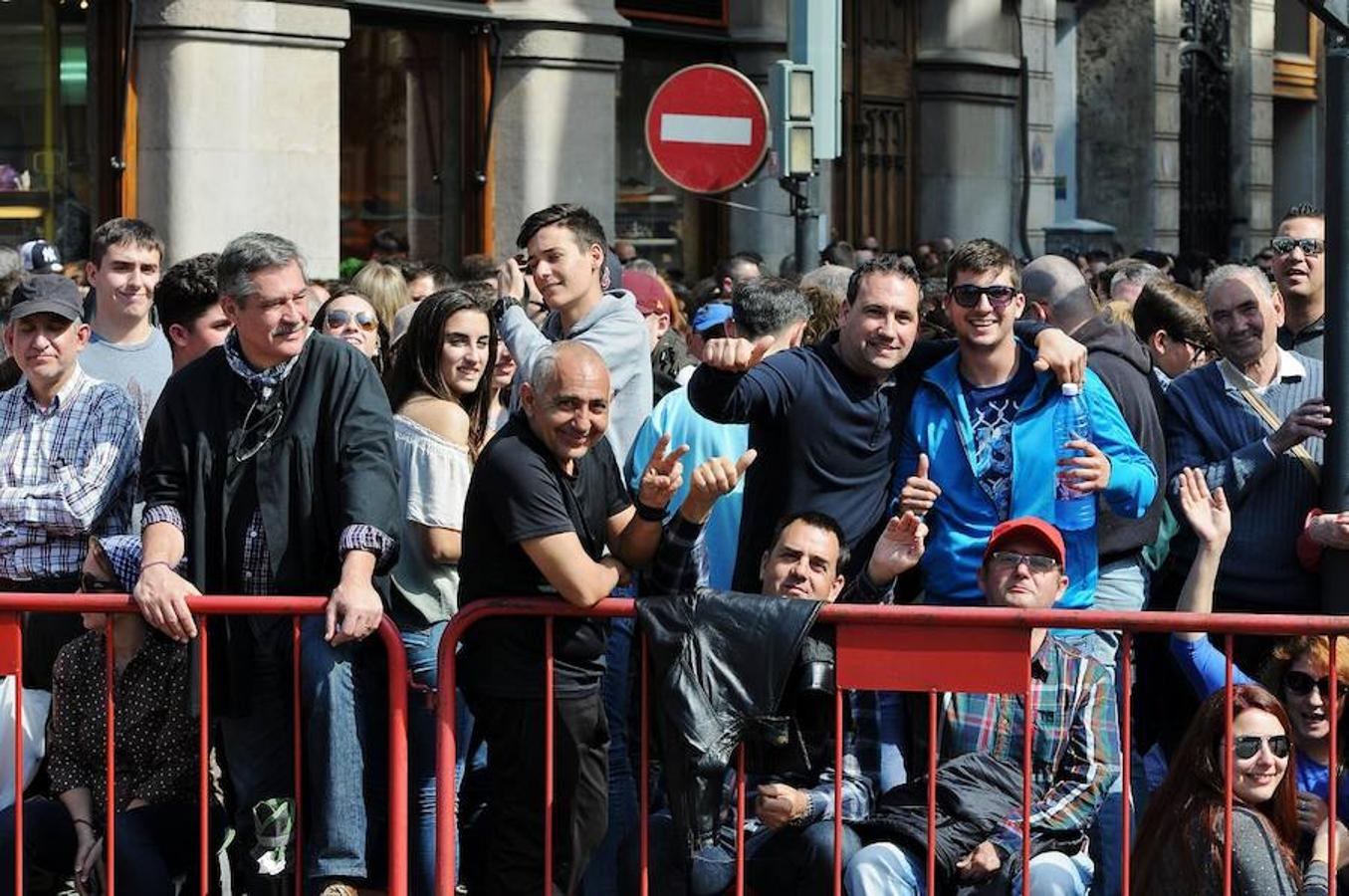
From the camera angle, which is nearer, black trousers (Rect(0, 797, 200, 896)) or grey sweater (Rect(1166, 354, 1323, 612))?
black trousers (Rect(0, 797, 200, 896))

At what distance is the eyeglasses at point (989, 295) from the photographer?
665 centimetres

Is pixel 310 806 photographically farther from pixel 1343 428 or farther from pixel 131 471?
pixel 1343 428

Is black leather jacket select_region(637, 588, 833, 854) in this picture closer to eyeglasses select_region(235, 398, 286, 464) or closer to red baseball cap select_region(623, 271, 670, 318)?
eyeglasses select_region(235, 398, 286, 464)

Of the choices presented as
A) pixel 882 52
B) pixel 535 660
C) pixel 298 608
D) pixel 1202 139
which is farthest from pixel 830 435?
pixel 1202 139

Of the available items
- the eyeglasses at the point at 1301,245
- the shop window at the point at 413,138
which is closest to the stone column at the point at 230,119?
the shop window at the point at 413,138

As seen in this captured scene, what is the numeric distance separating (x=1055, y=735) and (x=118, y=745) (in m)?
2.47

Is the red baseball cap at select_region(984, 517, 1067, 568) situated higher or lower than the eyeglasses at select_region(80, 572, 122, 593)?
higher

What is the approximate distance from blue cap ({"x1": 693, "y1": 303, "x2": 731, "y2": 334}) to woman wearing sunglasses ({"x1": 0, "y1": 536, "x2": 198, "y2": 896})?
3.28 meters

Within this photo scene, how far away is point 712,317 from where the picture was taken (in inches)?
370

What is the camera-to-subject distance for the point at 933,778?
5.98 metres

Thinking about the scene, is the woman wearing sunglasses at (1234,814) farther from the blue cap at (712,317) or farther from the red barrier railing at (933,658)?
the blue cap at (712,317)

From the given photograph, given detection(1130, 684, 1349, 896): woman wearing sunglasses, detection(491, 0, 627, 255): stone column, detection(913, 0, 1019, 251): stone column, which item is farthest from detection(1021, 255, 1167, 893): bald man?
detection(913, 0, 1019, 251): stone column

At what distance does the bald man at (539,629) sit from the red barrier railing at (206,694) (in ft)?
0.67

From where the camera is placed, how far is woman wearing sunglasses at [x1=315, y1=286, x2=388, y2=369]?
882 cm
